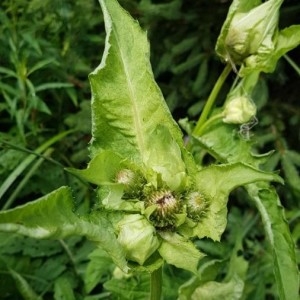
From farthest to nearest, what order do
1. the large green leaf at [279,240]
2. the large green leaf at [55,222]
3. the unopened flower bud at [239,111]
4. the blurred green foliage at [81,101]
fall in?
the blurred green foliage at [81,101], the unopened flower bud at [239,111], the large green leaf at [279,240], the large green leaf at [55,222]

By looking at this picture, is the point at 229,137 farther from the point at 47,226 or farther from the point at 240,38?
the point at 47,226

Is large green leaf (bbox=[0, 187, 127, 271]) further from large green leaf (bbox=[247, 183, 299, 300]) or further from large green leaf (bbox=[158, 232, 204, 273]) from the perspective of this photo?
large green leaf (bbox=[247, 183, 299, 300])

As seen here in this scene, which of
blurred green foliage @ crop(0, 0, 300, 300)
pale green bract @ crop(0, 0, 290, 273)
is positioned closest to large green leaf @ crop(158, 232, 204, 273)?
pale green bract @ crop(0, 0, 290, 273)

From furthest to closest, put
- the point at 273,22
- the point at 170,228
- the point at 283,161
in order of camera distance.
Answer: the point at 283,161, the point at 273,22, the point at 170,228

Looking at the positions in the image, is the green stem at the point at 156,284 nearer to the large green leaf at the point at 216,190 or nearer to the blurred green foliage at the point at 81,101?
the large green leaf at the point at 216,190

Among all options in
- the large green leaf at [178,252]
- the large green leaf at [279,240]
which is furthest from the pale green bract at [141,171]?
the large green leaf at [279,240]

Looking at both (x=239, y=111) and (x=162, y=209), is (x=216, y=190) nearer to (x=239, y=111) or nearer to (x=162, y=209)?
(x=162, y=209)

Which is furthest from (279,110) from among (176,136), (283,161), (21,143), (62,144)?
(176,136)
